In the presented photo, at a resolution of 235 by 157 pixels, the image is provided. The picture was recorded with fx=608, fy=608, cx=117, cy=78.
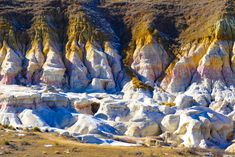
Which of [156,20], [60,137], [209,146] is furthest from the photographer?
[156,20]

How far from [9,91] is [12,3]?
26.7 m

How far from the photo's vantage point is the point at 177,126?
64.0 meters

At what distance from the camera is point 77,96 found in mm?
71688

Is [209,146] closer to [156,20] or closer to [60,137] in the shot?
[60,137]

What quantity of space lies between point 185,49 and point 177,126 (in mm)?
23350

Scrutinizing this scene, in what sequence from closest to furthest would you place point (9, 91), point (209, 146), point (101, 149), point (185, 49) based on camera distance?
point (101, 149) < point (209, 146) < point (9, 91) < point (185, 49)

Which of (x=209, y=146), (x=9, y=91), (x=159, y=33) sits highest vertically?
(x=159, y=33)

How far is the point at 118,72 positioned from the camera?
82.7m

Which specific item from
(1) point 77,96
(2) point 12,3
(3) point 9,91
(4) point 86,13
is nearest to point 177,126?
(1) point 77,96

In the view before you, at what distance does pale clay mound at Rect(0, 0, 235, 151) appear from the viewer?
208 feet

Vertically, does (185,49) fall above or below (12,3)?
below

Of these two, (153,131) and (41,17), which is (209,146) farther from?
(41,17)

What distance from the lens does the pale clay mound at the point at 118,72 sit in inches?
2495

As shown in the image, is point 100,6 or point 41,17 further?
point 100,6
